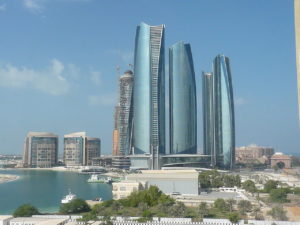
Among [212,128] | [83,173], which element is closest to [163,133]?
[212,128]

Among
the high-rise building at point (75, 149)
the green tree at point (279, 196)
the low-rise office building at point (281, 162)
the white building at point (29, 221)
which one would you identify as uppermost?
the high-rise building at point (75, 149)

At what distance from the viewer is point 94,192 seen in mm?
43531

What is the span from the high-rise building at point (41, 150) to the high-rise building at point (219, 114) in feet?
137

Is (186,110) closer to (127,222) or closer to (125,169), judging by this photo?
(125,169)

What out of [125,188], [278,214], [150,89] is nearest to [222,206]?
[278,214]

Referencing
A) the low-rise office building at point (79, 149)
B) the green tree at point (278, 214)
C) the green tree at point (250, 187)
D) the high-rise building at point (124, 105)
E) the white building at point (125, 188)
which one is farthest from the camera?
the low-rise office building at point (79, 149)

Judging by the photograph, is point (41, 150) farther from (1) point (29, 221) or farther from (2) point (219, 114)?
(1) point (29, 221)

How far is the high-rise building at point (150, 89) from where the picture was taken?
66.1 meters

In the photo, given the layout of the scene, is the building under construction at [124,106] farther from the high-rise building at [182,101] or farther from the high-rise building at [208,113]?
the high-rise building at [208,113]

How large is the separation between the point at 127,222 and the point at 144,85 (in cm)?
4793

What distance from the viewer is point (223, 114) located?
7194cm

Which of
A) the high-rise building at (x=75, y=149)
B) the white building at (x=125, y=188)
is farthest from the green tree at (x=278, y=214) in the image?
the high-rise building at (x=75, y=149)

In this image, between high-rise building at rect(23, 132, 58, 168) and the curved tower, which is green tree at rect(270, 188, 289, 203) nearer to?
the curved tower

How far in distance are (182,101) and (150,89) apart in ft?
24.5
